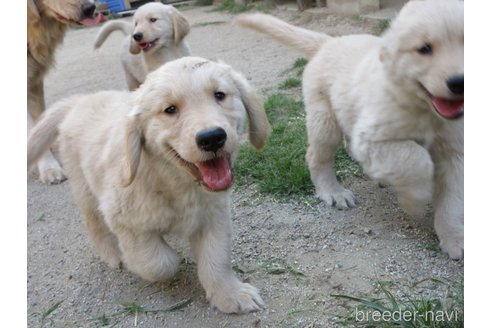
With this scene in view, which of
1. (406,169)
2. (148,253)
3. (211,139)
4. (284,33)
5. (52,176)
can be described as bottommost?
(52,176)

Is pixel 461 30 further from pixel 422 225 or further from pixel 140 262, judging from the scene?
pixel 140 262

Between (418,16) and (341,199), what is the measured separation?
1397 mm

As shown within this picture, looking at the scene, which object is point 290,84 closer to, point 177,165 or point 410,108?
point 410,108

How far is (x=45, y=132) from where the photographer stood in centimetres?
323

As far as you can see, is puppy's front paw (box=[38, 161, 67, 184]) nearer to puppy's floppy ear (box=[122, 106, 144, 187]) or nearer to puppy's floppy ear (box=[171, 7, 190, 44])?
puppy's floppy ear (box=[171, 7, 190, 44])

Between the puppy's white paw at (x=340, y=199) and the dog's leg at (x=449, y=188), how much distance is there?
0.70 metres

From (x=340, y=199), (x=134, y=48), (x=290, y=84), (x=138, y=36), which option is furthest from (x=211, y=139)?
(x=134, y=48)

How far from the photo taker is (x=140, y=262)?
2.73 metres

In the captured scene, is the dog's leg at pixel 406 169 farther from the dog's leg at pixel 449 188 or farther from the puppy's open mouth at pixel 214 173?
the puppy's open mouth at pixel 214 173

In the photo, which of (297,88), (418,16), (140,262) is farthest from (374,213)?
(297,88)

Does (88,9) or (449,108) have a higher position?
(449,108)

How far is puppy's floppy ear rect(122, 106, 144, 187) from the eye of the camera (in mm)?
2488

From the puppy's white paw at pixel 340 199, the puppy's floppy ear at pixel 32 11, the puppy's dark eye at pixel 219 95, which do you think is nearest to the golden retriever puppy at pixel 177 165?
the puppy's dark eye at pixel 219 95

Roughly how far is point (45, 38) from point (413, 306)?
4.43 m
